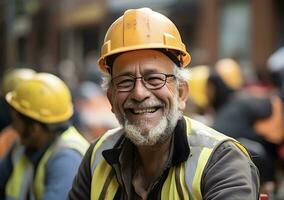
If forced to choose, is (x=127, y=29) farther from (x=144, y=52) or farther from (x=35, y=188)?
(x=35, y=188)

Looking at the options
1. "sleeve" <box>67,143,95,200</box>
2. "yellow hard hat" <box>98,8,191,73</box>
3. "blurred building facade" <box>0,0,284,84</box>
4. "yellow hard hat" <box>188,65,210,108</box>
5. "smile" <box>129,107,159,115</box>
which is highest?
"yellow hard hat" <box>98,8,191,73</box>

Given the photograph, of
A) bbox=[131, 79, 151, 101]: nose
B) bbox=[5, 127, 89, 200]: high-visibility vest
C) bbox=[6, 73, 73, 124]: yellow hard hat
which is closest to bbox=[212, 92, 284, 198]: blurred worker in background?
bbox=[6, 73, 73, 124]: yellow hard hat

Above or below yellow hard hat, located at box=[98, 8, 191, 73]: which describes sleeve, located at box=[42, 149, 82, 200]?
below

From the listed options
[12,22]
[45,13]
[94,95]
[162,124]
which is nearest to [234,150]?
[162,124]

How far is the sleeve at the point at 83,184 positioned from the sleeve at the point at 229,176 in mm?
647

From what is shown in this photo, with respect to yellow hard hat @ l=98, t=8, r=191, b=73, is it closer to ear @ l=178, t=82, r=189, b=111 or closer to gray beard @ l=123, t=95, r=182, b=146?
ear @ l=178, t=82, r=189, b=111

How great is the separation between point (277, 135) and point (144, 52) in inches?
160

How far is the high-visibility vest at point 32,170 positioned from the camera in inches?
169

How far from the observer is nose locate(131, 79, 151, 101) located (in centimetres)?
312

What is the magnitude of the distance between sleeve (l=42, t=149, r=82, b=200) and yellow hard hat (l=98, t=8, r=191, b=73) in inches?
44.0

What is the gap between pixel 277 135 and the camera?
698 cm

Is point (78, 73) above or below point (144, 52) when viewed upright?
below

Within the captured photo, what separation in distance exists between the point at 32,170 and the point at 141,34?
163 cm

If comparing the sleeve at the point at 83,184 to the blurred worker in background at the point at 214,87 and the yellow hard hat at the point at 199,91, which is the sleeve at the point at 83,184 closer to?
the blurred worker in background at the point at 214,87
